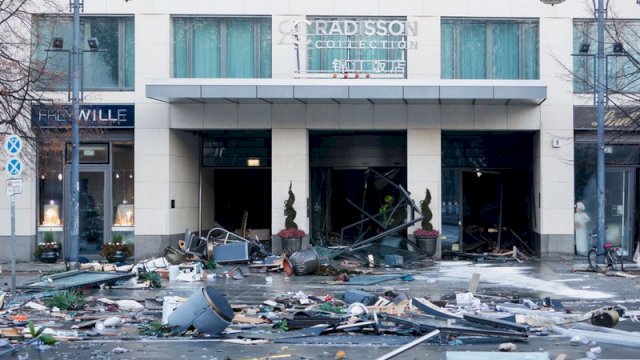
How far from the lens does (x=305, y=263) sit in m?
22.4

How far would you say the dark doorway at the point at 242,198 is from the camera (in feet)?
102

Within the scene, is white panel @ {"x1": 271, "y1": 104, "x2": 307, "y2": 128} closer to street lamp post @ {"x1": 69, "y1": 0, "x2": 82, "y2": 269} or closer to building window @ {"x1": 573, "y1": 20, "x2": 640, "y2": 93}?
street lamp post @ {"x1": 69, "y1": 0, "x2": 82, "y2": 269}

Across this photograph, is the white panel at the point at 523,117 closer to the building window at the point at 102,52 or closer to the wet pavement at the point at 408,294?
the wet pavement at the point at 408,294

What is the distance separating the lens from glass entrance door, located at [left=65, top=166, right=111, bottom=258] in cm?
2750

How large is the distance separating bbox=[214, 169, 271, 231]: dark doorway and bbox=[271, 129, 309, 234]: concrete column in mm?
3626

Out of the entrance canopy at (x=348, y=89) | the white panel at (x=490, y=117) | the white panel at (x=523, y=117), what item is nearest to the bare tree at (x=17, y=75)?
the entrance canopy at (x=348, y=89)

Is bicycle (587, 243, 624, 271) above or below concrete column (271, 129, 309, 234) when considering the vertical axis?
below

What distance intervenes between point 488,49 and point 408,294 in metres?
11.2

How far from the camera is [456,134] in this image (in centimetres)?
2930

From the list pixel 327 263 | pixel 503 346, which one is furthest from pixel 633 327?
pixel 327 263

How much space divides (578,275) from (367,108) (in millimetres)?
8266

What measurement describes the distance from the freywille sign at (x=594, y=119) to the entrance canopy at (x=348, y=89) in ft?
6.42

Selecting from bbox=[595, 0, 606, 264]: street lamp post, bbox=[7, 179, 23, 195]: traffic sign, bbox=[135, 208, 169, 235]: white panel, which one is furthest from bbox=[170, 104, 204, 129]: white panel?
bbox=[595, 0, 606, 264]: street lamp post

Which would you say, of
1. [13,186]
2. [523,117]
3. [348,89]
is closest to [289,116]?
[348,89]
